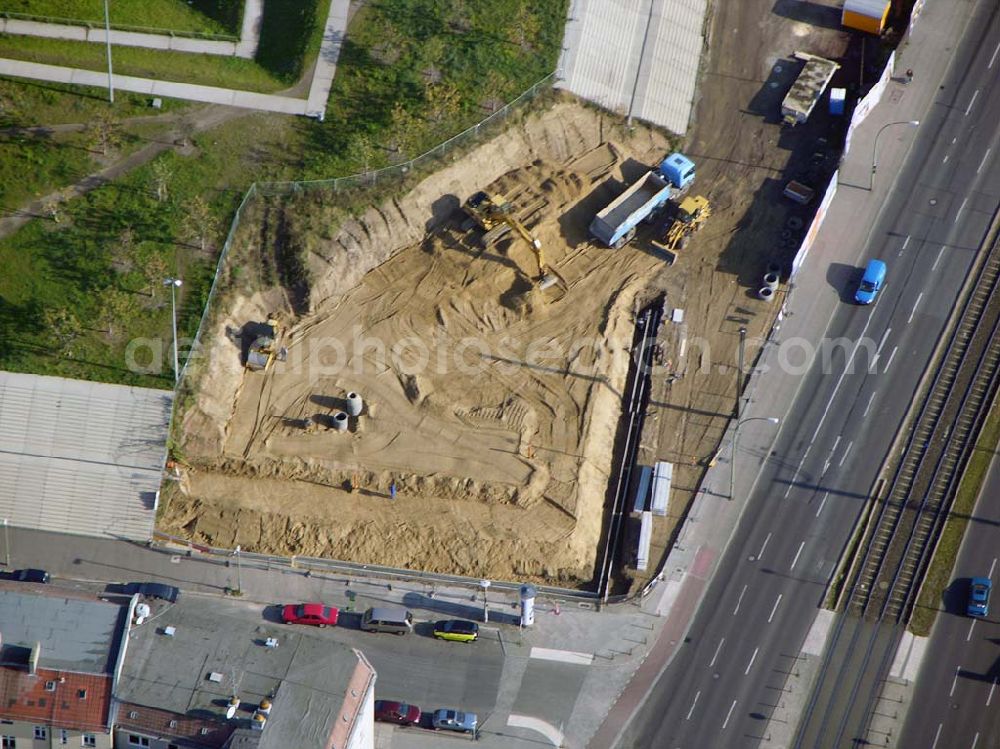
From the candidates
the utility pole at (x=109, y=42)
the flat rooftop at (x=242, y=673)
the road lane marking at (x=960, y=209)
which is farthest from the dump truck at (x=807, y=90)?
the flat rooftop at (x=242, y=673)

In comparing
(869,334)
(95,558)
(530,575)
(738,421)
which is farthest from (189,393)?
(869,334)

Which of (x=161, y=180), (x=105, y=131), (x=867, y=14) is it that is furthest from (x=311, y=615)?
(x=867, y=14)

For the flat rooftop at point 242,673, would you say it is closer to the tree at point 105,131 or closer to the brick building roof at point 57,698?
the brick building roof at point 57,698

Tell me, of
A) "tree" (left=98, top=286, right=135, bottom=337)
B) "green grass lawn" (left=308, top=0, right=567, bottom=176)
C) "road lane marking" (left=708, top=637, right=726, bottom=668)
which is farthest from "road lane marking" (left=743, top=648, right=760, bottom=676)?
"tree" (left=98, top=286, right=135, bottom=337)

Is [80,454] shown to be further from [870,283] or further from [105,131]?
[870,283]

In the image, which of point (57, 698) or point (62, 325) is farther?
point (62, 325)
